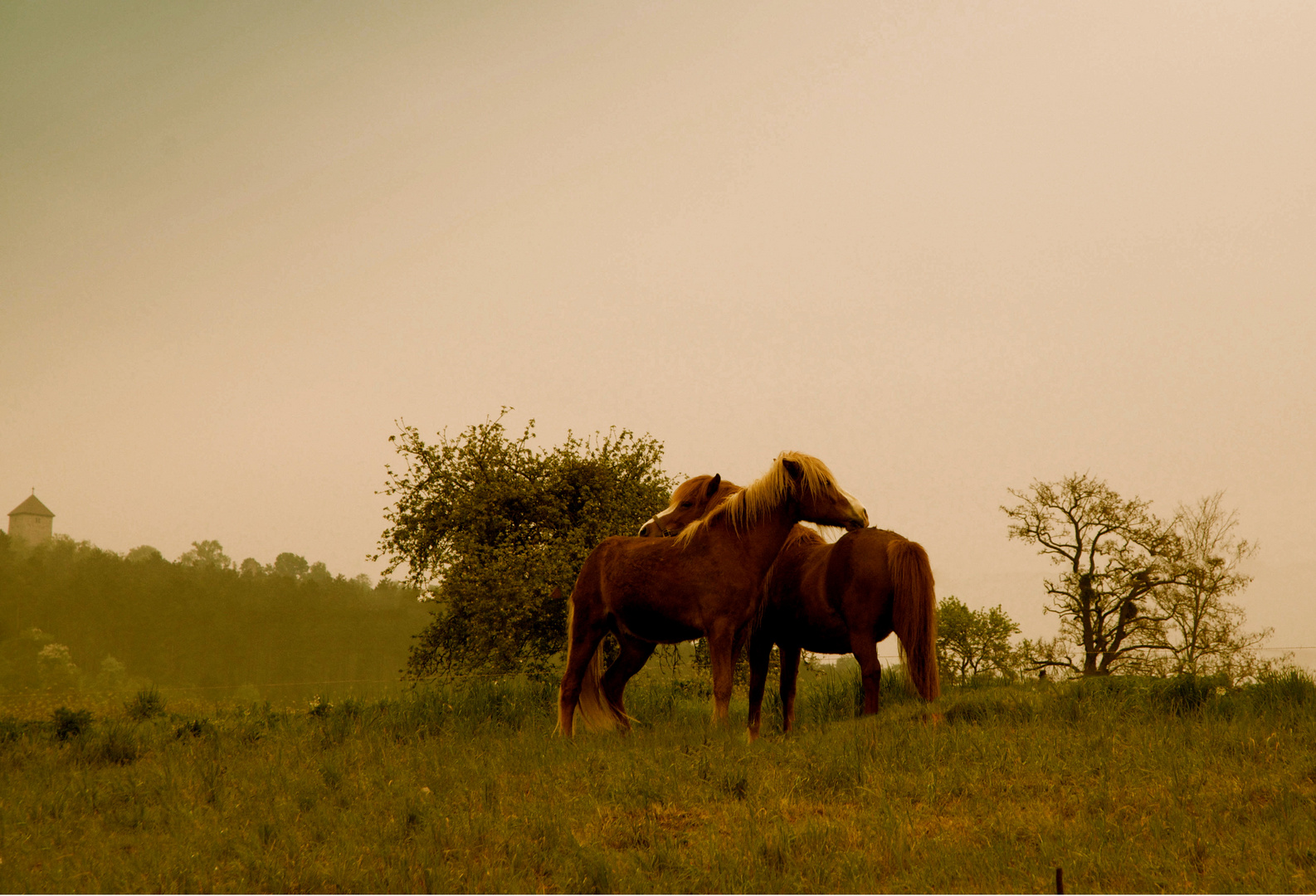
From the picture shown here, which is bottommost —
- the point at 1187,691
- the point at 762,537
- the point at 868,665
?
the point at 1187,691

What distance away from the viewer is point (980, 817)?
661cm

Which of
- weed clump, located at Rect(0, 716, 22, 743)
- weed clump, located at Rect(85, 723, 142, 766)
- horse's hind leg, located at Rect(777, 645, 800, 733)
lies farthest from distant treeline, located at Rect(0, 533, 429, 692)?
horse's hind leg, located at Rect(777, 645, 800, 733)

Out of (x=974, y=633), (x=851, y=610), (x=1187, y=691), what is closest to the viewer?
(x=851, y=610)

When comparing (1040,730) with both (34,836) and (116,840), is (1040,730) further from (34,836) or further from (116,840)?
(34,836)

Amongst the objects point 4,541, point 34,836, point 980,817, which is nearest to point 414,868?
point 34,836

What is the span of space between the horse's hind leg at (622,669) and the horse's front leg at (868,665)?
2.74 meters

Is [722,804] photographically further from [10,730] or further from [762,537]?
[10,730]

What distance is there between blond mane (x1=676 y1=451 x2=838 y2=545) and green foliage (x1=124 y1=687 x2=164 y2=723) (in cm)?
1063

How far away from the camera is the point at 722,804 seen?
23.4 feet

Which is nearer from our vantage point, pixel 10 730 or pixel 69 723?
pixel 69 723

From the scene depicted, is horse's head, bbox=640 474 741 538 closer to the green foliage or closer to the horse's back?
the horse's back

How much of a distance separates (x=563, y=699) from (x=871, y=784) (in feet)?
15.2

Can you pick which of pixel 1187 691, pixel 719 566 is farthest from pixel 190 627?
pixel 1187 691

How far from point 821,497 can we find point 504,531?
13.6m
